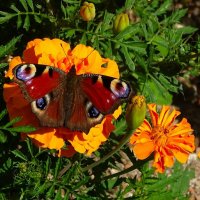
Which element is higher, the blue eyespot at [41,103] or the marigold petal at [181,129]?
the blue eyespot at [41,103]

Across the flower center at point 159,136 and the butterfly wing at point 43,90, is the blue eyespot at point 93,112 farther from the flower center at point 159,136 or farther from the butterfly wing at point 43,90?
the flower center at point 159,136

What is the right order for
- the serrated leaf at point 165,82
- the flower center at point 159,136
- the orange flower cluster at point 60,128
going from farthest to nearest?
the serrated leaf at point 165,82
the flower center at point 159,136
the orange flower cluster at point 60,128

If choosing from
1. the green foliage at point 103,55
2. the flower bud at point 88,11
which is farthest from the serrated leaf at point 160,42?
the flower bud at point 88,11

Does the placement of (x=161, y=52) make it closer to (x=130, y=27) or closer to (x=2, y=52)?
(x=130, y=27)

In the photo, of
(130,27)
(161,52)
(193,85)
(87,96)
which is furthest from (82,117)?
(193,85)

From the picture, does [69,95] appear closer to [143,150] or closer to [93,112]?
[93,112]

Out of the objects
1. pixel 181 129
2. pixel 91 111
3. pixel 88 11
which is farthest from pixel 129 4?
pixel 91 111

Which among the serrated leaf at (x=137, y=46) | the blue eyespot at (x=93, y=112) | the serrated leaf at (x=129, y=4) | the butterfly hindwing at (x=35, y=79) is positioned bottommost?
the serrated leaf at (x=137, y=46)
